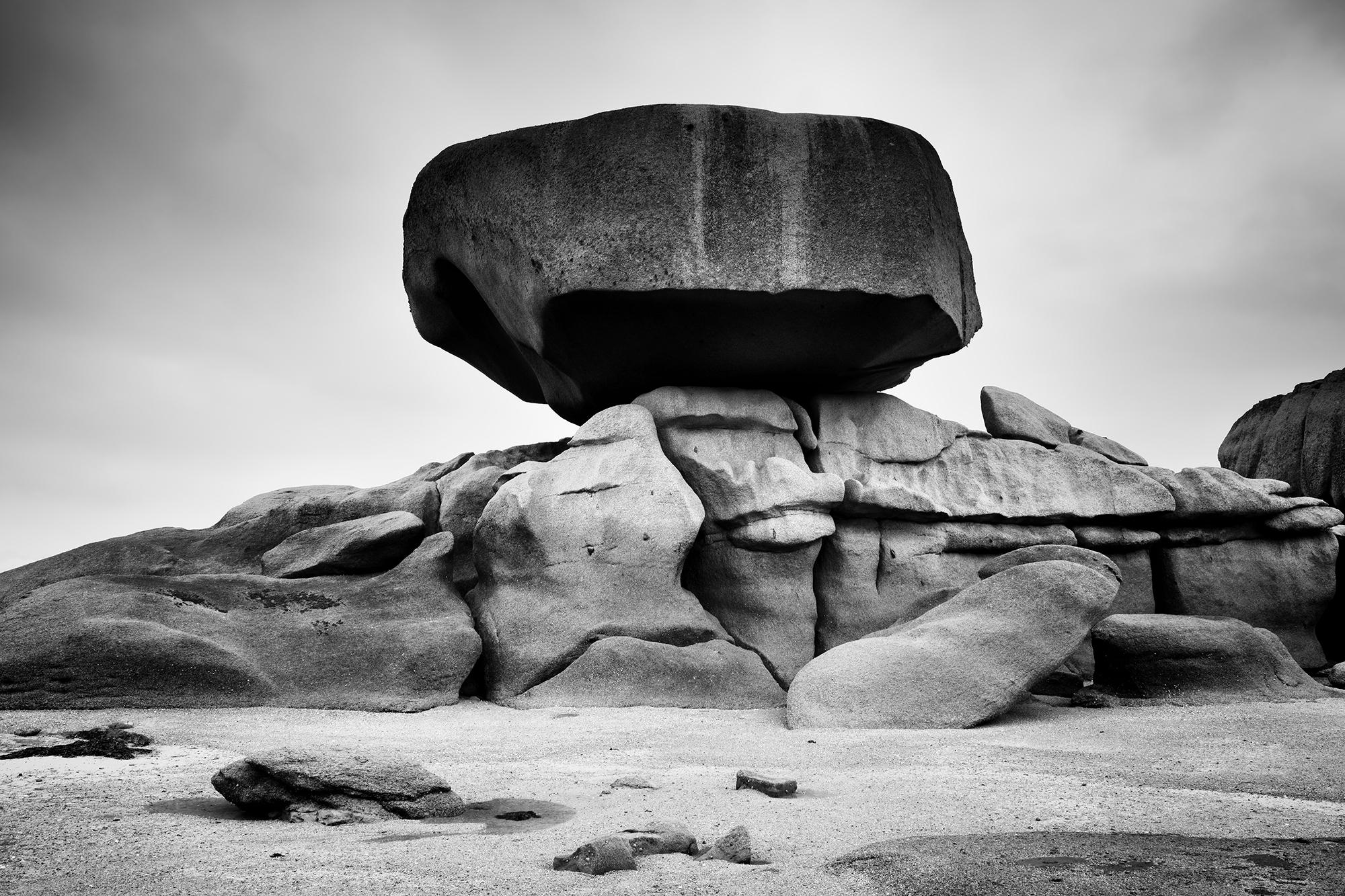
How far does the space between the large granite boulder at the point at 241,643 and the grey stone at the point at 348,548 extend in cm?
33

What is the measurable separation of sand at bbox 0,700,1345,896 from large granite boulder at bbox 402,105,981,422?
9.86 ft

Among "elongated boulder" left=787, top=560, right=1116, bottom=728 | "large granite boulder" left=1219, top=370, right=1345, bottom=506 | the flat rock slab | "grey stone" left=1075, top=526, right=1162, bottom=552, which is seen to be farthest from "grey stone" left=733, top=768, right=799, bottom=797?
"large granite boulder" left=1219, top=370, right=1345, bottom=506

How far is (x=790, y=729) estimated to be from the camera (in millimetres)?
6020

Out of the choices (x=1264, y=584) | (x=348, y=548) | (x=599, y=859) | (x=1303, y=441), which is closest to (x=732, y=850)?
(x=599, y=859)

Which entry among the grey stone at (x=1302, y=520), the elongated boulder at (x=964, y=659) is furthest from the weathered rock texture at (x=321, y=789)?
the grey stone at (x=1302, y=520)

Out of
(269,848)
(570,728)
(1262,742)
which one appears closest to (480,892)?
(269,848)

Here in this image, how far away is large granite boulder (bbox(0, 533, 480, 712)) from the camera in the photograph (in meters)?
6.28

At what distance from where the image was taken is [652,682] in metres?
7.16

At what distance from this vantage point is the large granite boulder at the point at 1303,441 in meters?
12.1

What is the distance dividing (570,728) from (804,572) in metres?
3.01

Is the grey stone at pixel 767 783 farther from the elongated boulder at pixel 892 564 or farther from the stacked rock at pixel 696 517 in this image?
the elongated boulder at pixel 892 564

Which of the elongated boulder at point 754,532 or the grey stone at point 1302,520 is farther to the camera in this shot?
the grey stone at point 1302,520

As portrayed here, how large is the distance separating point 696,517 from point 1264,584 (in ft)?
16.7

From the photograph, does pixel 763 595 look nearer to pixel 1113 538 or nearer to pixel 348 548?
pixel 348 548
